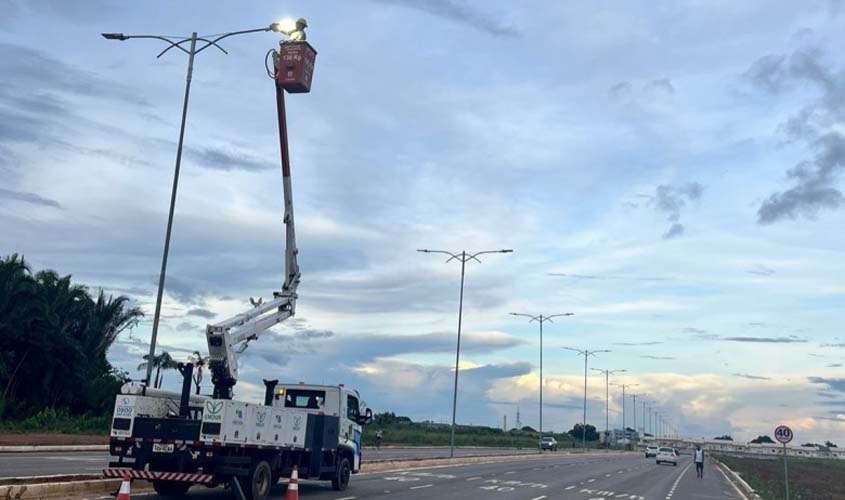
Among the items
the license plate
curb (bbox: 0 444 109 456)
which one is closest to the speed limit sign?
the license plate

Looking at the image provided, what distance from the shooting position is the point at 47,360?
50219 mm

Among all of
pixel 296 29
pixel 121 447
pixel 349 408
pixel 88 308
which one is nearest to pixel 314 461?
pixel 349 408

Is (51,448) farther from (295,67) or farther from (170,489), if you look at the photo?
(295,67)

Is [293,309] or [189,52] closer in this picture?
[293,309]

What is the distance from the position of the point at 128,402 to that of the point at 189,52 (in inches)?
447

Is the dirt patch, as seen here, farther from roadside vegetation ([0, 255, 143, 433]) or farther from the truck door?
the truck door

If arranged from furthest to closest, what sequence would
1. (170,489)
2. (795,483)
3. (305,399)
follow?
(795,483)
(305,399)
(170,489)

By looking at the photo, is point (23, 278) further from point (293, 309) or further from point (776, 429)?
point (776, 429)

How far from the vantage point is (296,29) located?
21406 mm

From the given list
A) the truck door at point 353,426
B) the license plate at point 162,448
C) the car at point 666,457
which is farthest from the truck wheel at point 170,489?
the car at point 666,457

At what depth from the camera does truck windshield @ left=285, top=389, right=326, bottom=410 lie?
75.0ft

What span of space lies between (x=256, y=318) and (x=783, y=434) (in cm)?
1759

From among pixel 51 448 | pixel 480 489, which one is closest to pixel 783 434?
pixel 480 489

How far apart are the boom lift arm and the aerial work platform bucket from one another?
432mm
